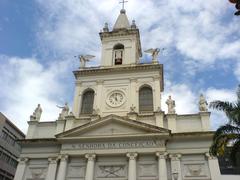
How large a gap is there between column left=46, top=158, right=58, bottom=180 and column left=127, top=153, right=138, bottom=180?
6402mm

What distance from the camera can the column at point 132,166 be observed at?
2192 cm

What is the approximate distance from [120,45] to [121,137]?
43.6 feet

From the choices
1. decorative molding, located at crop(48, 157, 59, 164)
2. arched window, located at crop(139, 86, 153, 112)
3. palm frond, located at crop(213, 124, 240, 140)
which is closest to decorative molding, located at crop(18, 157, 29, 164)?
decorative molding, located at crop(48, 157, 59, 164)

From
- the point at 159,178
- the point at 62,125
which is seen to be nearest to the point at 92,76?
the point at 62,125

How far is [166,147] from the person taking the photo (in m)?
23.5

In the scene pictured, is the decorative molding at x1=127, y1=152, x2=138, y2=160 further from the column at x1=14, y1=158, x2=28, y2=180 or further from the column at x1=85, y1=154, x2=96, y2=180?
the column at x1=14, y1=158, x2=28, y2=180

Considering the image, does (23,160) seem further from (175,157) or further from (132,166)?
(175,157)

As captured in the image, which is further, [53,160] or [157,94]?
[157,94]

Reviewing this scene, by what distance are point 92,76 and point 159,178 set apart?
13.4 m

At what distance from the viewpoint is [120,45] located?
33281 millimetres

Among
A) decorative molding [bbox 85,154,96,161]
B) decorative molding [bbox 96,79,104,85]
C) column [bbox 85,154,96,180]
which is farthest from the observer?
decorative molding [bbox 96,79,104,85]

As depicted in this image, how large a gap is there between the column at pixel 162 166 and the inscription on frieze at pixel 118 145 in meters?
0.79

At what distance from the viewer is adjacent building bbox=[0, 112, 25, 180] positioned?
35750 mm

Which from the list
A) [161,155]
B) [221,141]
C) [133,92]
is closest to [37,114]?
[133,92]
